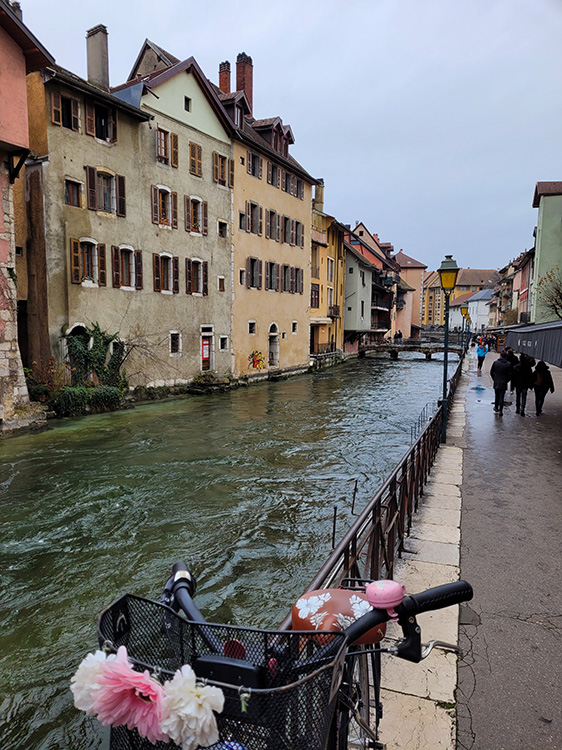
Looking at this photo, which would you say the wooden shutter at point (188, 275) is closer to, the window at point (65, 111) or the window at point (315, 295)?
the window at point (65, 111)

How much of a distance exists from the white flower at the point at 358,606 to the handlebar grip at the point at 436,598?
25 centimetres

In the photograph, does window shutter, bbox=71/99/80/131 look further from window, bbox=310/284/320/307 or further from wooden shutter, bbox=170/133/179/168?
window, bbox=310/284/320/307

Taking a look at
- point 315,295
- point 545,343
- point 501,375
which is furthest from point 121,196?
point 315,295

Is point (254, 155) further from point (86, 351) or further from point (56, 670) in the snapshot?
point (56, 670)

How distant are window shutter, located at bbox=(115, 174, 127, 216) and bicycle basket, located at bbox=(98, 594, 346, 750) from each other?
819 inches

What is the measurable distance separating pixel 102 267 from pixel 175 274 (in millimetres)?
4523

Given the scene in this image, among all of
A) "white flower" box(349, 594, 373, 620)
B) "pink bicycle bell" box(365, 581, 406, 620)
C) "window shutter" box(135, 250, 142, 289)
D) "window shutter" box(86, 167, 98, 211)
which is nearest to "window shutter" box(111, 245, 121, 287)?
"window shutter" box(135, 250, 142, 289)

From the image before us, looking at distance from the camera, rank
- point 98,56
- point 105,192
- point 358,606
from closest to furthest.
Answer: point 358,606, point 105,192, point 98,56

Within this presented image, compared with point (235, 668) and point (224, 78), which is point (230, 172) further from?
point (235, 668)

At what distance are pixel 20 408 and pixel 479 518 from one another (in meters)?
13.8

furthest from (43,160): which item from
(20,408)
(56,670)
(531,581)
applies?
(531,581)

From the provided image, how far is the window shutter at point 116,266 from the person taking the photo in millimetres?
20297

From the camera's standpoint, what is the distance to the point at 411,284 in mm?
92938

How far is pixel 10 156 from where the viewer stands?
50.5 ft
